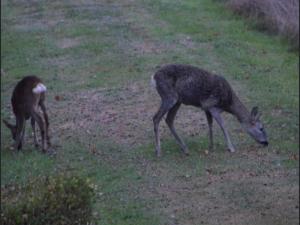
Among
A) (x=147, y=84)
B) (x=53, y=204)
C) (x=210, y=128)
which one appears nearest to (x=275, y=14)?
Answer: (x=53, y=204)

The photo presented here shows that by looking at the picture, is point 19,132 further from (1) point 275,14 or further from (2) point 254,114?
(1) point 275,14

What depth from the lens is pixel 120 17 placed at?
6.88 metres

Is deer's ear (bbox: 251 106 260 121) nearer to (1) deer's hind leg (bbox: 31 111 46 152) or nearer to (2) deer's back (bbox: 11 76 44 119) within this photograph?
(1) deer's hind leg (bbox: 31 111 46 152)

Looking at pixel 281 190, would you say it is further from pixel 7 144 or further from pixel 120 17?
pixel 7 144

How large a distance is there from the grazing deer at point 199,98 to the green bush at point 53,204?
6.82 ft

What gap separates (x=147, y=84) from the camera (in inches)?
323

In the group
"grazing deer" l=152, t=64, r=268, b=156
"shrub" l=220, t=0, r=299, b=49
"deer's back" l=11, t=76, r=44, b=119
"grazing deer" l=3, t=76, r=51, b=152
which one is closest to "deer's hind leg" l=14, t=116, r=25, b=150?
"grazing deer" l=3, t=76, r=51, b=152

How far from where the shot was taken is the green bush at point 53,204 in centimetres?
600

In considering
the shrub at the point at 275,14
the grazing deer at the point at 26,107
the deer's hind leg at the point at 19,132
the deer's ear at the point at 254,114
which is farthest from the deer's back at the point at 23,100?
the shrub at the point at 275,14

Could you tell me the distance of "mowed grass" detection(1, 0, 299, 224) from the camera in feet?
21.4

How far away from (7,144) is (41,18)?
11.9 feet

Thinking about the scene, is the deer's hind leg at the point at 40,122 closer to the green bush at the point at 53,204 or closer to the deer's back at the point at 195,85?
the deer's back at the point at 195,85

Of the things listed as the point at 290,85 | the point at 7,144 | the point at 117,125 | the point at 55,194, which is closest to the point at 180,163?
the point at 117,125

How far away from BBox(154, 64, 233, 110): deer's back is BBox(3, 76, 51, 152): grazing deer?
137 centimetres
